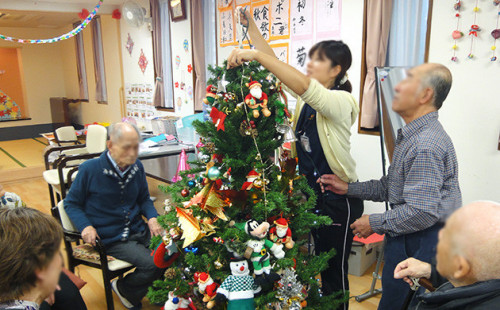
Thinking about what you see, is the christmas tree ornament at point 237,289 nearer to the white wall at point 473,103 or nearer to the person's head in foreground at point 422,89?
the person's head in foreground at point 422,89

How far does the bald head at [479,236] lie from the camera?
0.61 m

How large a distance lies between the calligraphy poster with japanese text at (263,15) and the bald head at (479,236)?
3.17m

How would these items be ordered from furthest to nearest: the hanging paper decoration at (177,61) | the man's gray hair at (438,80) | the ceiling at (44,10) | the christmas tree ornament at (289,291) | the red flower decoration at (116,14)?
the red flower decoration at (116,14) < the ceiling at (44,10) < the hanging paper decoration at (177,61) < the christmas tree ornament at (289,291) < the man's gray hair at (438,80)

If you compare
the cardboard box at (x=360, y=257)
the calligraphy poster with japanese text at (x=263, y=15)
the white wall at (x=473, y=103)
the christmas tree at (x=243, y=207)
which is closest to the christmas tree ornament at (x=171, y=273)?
the christmas tree at (x=243, y=207)

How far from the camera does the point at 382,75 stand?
1.76 m

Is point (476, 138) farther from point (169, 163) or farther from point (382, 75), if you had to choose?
point (169, 163)

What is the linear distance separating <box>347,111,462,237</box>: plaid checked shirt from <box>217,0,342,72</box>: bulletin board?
1763mm

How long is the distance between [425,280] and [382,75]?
3.47 ft

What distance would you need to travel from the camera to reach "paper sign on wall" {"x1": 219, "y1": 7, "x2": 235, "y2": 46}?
12.9 ft

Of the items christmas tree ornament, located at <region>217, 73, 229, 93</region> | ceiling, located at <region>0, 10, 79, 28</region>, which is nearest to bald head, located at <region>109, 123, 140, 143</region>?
christmas tree ornament, located at <region>217, 73, 229, 93</region>

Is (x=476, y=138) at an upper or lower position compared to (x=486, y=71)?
lower

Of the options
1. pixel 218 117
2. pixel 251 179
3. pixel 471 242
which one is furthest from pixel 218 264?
pixel 471 242

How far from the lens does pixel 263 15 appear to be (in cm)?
354

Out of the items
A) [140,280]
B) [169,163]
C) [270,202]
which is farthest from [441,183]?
[169,163]
